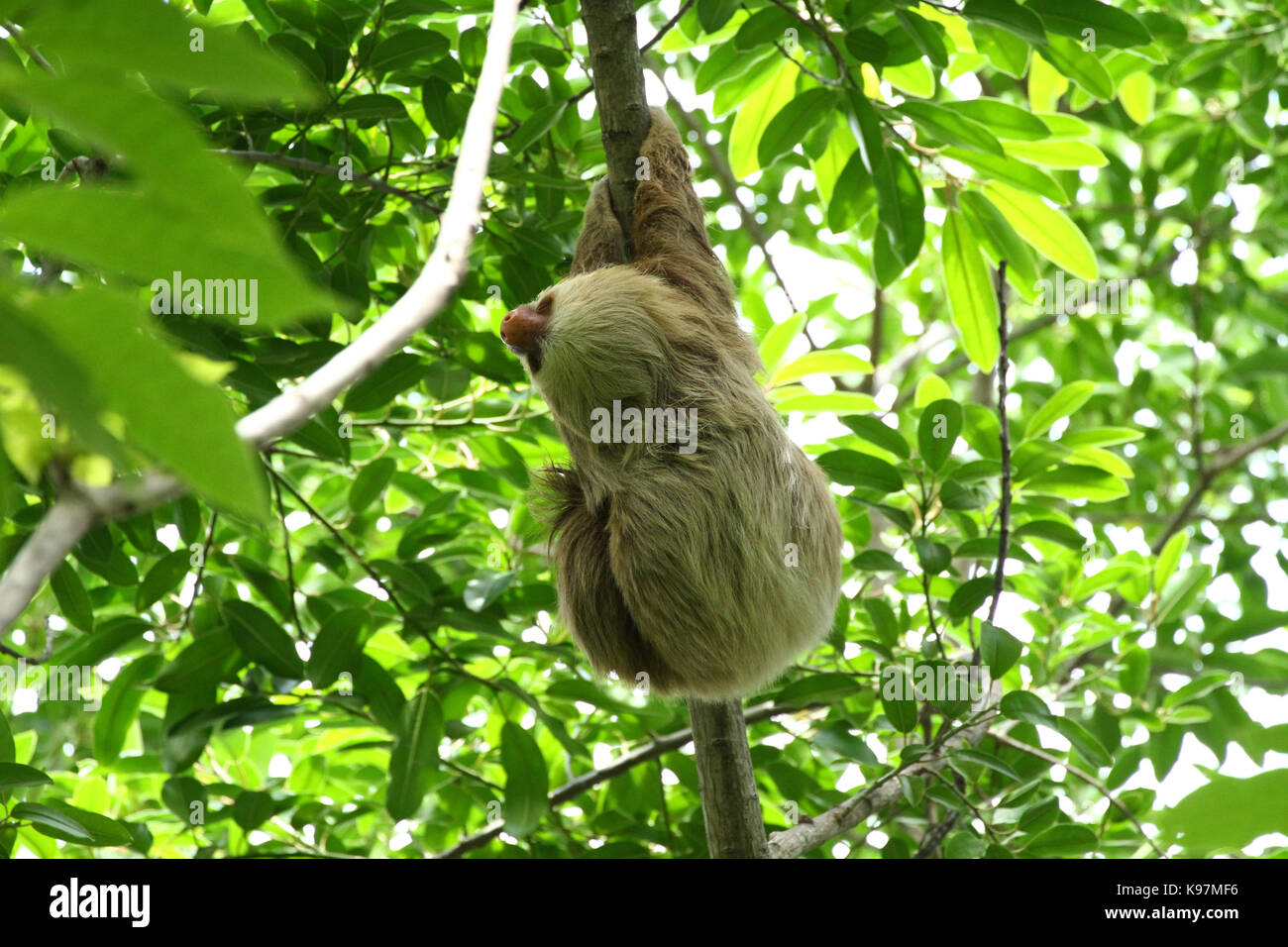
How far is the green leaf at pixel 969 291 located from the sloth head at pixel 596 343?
1.16 metres

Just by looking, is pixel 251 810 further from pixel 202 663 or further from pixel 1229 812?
pixel 1229 812

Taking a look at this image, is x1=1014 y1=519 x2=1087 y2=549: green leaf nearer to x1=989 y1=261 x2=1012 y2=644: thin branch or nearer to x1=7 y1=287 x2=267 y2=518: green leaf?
x1=989 y1=261 x2=1012 y2=644: thin branch

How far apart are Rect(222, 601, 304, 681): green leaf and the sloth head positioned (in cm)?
137

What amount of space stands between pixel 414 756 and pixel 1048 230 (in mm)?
2999

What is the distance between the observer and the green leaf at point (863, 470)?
380 centimetres

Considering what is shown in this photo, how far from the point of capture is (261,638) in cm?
370

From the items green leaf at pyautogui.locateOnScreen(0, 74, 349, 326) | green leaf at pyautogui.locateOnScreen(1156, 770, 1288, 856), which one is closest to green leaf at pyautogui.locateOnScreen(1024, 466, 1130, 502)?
green leaf at pyautogui.locateOnScreen(1156, 770, 1288, 856)

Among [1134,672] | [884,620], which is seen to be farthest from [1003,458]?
[1134,672]

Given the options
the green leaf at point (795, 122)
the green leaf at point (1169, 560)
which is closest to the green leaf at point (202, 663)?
the green leaf at point (795, 122)

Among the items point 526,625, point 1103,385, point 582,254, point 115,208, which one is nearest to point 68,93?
point 115,208

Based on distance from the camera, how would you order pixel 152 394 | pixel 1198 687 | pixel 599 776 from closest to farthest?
pixel 152 394 → pixel 599 776 → pixel 1198 687

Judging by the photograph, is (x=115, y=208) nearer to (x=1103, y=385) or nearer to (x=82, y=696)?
(x=82, y=696)

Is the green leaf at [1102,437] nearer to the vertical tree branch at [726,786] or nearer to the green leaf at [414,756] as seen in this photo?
the vertical tree branch at [726,786]

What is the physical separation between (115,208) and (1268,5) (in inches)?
225
